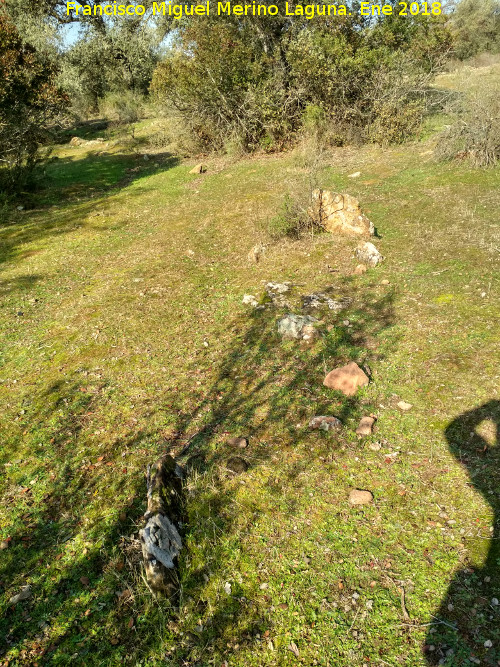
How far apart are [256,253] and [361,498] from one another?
6346mm

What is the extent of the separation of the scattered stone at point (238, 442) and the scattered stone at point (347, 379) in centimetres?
137

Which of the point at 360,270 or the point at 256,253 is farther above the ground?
the point at 256,253

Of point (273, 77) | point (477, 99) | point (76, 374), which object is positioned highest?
point (273, 77)

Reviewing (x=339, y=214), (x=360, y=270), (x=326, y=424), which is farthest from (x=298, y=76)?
(x=326, y=424)

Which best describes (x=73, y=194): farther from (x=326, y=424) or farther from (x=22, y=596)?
(x=22, y=596)

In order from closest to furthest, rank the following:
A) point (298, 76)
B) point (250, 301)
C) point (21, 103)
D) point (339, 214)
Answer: point (250, 301), point (339, 214), point (21, 103), point (298, 76)

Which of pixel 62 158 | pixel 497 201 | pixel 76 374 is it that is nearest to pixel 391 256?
pixel 497 201

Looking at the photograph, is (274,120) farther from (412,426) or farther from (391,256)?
(412,426)

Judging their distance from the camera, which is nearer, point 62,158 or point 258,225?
point 258,225

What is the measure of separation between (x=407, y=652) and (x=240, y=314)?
5253 mm

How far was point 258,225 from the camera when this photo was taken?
1059 cm

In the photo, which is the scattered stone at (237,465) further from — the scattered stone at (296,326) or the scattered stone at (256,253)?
the scattered stone at (256,253)

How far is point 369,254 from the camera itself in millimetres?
8156

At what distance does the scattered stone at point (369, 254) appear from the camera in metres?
8.09
